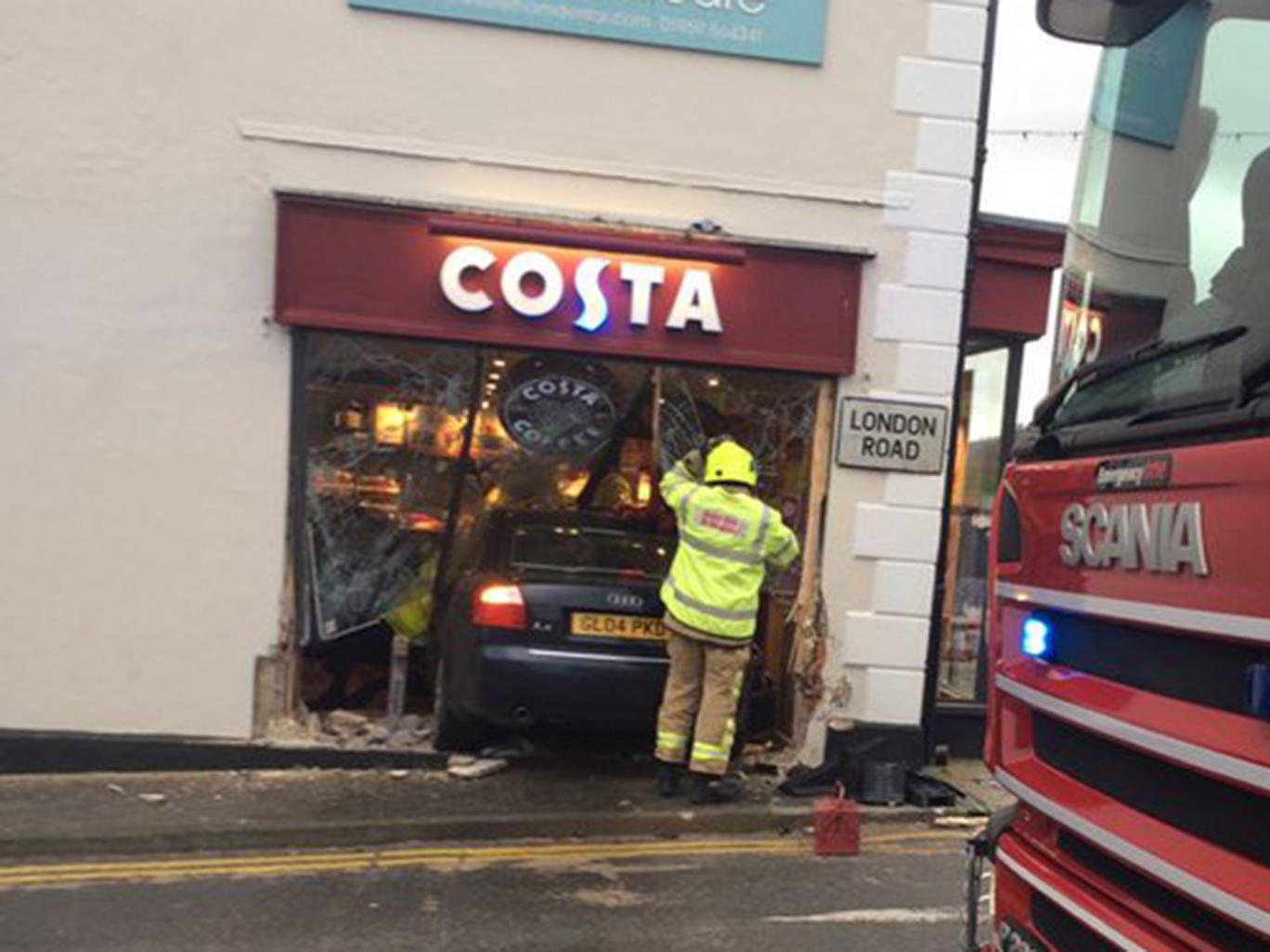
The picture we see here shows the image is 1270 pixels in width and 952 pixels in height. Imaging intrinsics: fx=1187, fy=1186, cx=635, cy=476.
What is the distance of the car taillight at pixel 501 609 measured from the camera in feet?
20.6

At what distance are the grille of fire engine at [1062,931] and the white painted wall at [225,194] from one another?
4590mm

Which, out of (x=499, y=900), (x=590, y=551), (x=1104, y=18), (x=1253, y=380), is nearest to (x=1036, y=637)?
(x=1253, y=380)

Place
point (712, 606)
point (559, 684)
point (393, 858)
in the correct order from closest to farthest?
point (393, 858), point (712, 606), point (559, 684)

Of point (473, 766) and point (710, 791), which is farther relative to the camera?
point (473, 766)

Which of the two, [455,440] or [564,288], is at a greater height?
[564,288]

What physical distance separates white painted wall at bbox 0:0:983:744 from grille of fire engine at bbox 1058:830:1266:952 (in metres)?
4.62

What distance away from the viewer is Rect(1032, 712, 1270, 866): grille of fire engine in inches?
77.8

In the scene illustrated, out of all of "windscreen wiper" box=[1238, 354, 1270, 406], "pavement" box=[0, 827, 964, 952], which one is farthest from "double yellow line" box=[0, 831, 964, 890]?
"windscreen wiper" box=[1238, 354, 1270, 406]

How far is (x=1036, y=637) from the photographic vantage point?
2688 mm

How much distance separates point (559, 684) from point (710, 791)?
39.0 inches

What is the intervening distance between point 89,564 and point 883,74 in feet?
16.7

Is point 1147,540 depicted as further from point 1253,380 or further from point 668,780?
point 668,780

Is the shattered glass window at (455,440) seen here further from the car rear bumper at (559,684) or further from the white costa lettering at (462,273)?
the car rear bumper at (559,684)

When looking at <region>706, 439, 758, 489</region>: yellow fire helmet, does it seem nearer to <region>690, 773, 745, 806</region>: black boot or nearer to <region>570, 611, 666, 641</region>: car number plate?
<region>570, 611, 666, 641</region>: car number plate
